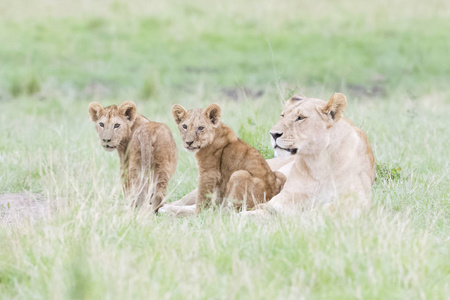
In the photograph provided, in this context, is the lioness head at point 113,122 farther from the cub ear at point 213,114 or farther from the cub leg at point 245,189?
the cub leg at point 245,189

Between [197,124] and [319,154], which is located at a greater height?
[197,124]

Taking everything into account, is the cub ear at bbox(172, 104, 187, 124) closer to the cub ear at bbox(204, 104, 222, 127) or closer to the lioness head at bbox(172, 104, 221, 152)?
the lioness head at bbox(172, 104, 221, 152)

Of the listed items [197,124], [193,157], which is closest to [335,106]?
[197,124]

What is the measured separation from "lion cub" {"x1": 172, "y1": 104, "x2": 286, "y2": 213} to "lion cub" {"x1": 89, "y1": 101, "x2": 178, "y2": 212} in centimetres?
18

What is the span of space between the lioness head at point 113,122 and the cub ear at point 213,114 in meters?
0.51

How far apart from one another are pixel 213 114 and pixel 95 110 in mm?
819

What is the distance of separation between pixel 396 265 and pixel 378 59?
13.9m

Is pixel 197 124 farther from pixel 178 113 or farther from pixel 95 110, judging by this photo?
pixel 95 110

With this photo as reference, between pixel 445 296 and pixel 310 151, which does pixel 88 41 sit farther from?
pixel 445 296

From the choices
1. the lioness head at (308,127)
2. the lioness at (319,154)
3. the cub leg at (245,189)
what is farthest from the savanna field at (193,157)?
the lioness head at (308,127)

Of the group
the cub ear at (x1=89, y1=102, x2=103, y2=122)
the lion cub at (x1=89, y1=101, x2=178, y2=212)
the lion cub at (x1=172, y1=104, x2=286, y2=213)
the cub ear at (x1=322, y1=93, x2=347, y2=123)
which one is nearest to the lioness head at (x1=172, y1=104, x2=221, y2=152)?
the lion cub at (x1=172, y1=104, x2=286, y2=213)

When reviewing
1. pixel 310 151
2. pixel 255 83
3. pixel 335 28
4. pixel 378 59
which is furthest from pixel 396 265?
pixel 335 28

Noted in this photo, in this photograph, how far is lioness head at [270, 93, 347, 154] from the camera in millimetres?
5121

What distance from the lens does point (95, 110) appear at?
5.51 metres
